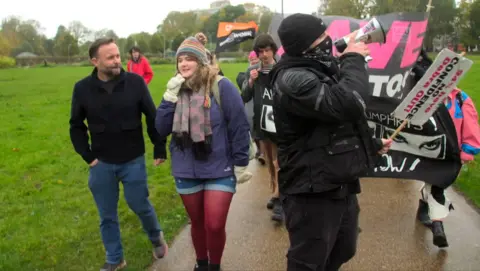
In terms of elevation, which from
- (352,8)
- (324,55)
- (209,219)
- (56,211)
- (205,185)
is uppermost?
(352,8)

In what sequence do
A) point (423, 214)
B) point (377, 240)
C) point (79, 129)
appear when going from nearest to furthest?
point (79, 129)
point (377, 240)
point (423, 214)

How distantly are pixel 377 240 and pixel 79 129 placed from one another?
2773 millimetres

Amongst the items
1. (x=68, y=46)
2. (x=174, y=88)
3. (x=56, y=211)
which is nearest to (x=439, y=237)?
(x=174, y=88)

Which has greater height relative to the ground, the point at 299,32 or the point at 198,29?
the point at 198,29

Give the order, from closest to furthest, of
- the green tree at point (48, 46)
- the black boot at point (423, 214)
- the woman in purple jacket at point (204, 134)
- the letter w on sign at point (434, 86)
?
the letter w on sign at point (434, 86) < the woman in purple jacket at point (204, 134) < the black boot at point (423, 214) < the green tree at point (48, 46)

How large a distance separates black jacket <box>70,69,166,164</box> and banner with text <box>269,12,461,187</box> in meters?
2.06

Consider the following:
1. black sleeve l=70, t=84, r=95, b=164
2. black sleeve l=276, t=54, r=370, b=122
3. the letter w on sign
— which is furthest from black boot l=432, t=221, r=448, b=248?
black sleeve l=70, t=84, r=95, b=164

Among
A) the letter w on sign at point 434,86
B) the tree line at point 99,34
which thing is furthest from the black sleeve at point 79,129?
the tree line at point 99,34

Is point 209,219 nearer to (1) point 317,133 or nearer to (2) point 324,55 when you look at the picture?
(1) point 317,133

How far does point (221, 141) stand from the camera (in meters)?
3.39

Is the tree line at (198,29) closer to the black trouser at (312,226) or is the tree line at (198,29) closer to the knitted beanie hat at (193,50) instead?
the knitted beanie hat at (193,50)

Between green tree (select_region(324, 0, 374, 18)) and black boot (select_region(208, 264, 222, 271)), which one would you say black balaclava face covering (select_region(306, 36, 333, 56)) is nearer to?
black boot (select_region(208, 264, 222, 271))

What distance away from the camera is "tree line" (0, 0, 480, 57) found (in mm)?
42781

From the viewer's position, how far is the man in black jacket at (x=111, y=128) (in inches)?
140
